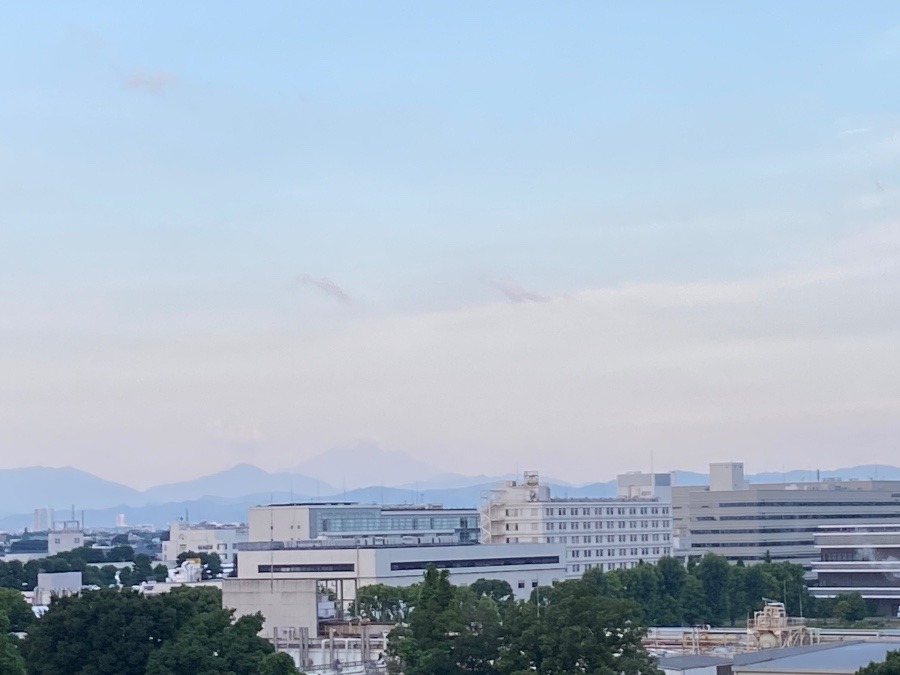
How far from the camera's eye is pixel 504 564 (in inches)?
3762

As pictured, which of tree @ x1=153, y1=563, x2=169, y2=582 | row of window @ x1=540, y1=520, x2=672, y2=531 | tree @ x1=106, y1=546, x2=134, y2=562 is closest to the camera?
row of window @ x1=540, y1=520, x2=672, y2=531

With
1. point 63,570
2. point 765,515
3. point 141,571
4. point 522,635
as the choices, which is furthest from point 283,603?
point 765,515

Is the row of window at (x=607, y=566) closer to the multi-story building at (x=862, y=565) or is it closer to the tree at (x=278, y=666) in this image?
the multi-story building at (x=862, y=565)

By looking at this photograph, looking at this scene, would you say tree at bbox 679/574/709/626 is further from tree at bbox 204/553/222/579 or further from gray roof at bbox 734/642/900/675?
gray roof at bbox 734/642/900/675

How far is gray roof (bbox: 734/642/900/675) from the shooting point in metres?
39.2

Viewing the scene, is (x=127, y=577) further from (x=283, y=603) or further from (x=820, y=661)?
(x=820, y=661)

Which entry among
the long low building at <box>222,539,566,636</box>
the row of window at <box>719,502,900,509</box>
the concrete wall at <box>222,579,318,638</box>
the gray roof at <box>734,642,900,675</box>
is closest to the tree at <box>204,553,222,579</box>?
the long low building at <box>222,539,566,636</box>

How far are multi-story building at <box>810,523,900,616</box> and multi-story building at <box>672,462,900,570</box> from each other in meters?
14.7

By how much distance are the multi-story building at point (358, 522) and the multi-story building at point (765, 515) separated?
18.7 m

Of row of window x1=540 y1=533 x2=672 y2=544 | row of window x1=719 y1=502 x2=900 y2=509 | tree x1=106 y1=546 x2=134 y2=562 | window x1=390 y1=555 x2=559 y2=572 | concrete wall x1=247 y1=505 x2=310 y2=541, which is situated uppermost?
row of window x1=719 y1=502 x2=900 y2=509

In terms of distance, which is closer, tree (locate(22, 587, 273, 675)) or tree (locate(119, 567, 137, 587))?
tree (locate(22, 587, 273, 675))

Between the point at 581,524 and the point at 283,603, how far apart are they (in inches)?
2028

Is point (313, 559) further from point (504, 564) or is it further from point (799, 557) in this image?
point (799, 557)

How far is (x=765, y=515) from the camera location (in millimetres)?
121500
